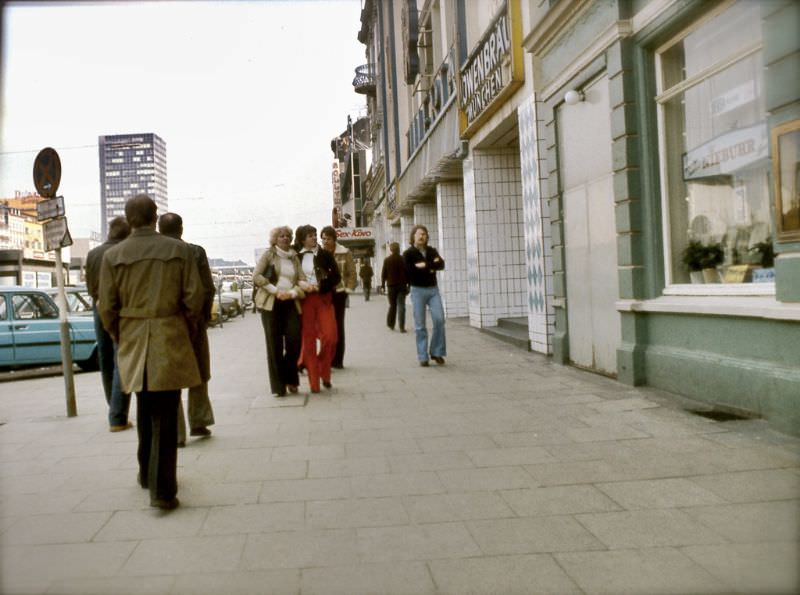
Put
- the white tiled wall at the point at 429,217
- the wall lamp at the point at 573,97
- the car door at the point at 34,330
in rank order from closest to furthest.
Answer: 1. the wall lamp at the point at 573,97
2. the car door at the point at 34,330
3. the white tiled wall at the point at 429,217

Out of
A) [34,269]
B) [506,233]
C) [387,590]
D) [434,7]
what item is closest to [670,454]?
[387,590]

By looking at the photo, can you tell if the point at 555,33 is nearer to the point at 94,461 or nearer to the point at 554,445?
the point at 554,445

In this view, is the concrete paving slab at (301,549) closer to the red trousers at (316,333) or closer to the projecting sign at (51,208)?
the red trousers at (316,333)

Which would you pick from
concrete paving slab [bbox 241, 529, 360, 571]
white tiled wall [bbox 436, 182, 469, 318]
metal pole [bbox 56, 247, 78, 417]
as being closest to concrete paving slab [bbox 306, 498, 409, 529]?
concrete paving slab [bbox 241, 529, 360, 571]

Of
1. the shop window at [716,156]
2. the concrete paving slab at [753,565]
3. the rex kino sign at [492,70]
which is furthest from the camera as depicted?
the rex kino sign at [492,70]

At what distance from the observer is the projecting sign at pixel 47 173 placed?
790cm

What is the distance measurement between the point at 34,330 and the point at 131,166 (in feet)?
191

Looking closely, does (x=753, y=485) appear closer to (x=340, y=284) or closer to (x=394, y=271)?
(x=340, y=284)

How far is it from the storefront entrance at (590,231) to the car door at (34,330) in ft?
26.8

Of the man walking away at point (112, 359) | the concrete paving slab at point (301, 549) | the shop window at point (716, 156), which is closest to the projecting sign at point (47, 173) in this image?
the man walking away at point (112, 359)

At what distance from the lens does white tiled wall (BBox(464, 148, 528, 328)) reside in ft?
48.1

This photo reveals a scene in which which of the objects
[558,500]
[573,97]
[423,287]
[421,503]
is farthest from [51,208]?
[558,500]

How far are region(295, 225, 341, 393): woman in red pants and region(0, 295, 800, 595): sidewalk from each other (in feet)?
3.00

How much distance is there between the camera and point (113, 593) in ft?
10.2
